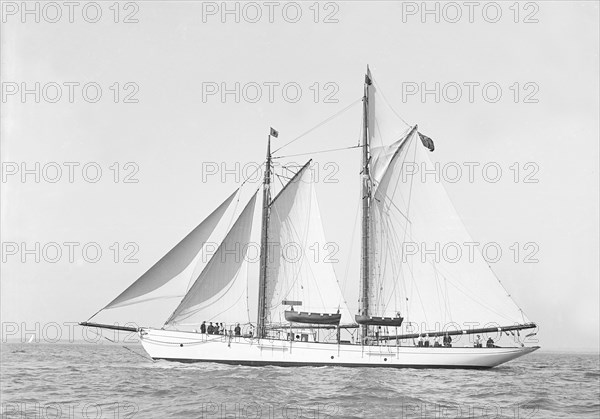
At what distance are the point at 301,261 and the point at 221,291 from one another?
636cm

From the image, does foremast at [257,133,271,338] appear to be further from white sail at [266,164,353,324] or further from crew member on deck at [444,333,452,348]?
crew member on deck at [444,333,452,348]

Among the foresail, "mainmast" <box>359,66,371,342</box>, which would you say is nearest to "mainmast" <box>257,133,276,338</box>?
the foresail

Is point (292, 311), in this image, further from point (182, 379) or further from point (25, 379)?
point (25, 379)

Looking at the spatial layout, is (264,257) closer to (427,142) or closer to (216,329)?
(216,329)

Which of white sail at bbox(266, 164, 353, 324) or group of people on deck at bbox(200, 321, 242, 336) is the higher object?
white sail at bbox(266, 164, 353, 324)

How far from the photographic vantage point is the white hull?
46250mm

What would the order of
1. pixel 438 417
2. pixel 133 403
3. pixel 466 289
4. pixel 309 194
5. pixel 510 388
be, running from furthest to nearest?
pixel 309 194 < pixel 466 289 < pixel 510 388 < pixel 133 403 < pixel 438 417

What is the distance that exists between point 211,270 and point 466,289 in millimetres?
17831

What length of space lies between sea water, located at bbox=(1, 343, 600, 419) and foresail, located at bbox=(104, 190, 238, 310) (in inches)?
193

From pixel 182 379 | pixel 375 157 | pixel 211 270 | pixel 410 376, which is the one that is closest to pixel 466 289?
pixel 410 376

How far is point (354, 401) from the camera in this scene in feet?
94.5

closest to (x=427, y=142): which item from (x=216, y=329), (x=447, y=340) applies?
(x=447, y=340)

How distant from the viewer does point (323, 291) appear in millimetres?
48906

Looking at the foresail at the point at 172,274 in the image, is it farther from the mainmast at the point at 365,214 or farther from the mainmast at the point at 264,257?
the mainmast at the point at 365,214
